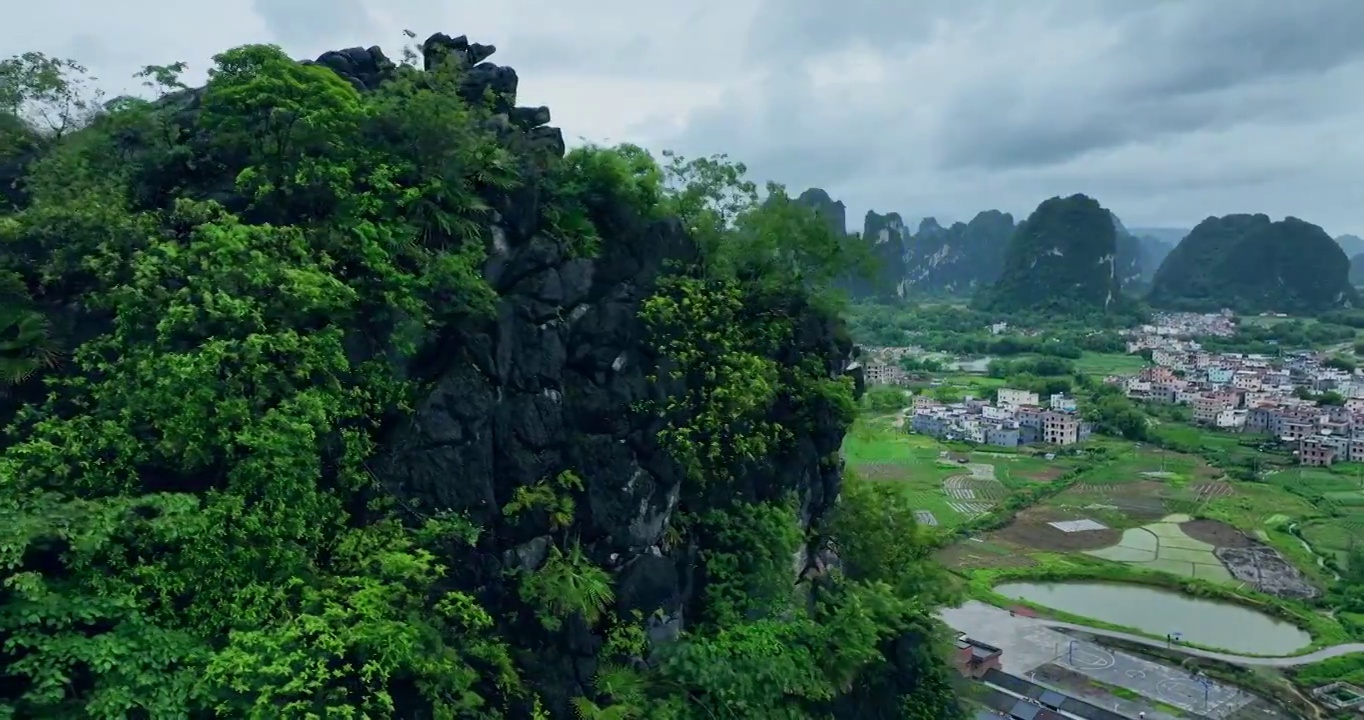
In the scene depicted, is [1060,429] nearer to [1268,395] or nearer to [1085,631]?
[1268,395]

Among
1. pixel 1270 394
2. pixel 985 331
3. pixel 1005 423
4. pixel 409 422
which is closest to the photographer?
pixel 409 422

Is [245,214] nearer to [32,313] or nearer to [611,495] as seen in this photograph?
[32,313]

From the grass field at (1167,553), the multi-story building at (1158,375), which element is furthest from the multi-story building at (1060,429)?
the grass field at (1167,553)

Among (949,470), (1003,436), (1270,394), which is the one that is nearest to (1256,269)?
(1270,394)

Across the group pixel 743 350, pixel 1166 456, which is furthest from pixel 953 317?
pixel 743 350

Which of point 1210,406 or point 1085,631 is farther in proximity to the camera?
point 1210,406

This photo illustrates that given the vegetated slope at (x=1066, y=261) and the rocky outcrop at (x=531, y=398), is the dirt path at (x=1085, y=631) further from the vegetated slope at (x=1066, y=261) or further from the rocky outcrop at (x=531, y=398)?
the vegetated slope at (x=1066, y=261)

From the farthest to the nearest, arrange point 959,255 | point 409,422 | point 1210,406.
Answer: point 959,255, point 1210,406, point 409,422
